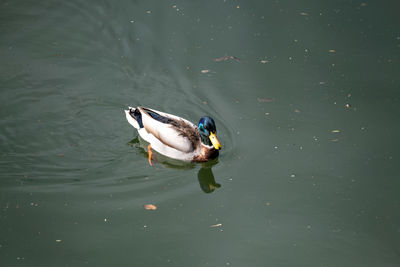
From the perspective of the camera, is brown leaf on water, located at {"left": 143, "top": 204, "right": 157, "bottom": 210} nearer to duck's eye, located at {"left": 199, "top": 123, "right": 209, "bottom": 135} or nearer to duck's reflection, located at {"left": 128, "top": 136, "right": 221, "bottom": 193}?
duck's reflection, located at {"left": 128, "top": 136, "right": 221, "bottom": 193}

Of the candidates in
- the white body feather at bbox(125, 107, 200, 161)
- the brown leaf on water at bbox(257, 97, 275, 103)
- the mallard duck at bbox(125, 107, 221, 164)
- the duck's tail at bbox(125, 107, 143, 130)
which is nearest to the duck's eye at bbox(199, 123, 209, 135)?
the mallard duck at bbox(125, 107, 221, 164)

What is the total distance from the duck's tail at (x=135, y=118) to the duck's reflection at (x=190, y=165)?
7.9 inches

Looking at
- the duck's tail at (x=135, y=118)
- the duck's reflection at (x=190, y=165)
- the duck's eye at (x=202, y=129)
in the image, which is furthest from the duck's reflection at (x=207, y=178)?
the duck's tail at (x=135, y=118)

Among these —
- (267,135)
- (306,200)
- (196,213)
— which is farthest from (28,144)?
(306,200)

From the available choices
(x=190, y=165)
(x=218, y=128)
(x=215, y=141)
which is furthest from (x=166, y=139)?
(x=218, y=128)

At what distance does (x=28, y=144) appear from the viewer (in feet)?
20.2

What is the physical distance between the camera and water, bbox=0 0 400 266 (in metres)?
5.00

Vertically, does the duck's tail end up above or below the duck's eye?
below

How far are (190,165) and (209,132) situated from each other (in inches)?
19.2

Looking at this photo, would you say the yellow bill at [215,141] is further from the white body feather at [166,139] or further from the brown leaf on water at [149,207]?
the brown leaf on water at [149,207]

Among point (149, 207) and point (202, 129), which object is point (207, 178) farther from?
point (149, 207)

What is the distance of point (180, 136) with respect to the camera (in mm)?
6113

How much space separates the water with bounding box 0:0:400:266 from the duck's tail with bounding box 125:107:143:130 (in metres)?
0.18

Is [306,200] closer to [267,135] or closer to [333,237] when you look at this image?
[333,237]
